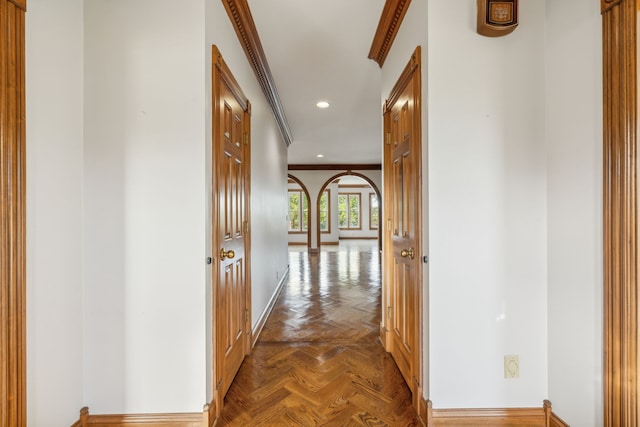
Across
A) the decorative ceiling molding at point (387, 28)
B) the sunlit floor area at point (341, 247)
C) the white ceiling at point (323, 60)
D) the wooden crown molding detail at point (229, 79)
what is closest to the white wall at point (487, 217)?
the decorative ceiling molding at point (387, 28)

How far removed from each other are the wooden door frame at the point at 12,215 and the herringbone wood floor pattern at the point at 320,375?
0.96m

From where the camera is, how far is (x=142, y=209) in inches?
64.5

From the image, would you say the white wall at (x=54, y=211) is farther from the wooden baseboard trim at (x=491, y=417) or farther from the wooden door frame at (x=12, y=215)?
the wooden baseboard trim at (x=491, y=417)

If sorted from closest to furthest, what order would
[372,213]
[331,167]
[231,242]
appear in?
1. [231,242]
2. [331,167]
3. [372,213]

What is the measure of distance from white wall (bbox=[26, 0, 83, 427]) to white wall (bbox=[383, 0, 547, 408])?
5.94ft

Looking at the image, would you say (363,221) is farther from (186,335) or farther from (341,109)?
(186,335)

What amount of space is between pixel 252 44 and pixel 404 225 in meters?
1.86

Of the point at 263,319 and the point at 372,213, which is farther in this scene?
the point at 372,213

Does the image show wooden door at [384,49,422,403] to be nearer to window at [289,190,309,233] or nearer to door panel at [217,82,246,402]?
door panel at [217,82,246,402]

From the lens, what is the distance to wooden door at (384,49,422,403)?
1.81 meters

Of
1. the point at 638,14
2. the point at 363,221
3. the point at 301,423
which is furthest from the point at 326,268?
the point at 363,221

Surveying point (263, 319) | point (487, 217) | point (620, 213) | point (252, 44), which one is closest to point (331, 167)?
point (263, 319)

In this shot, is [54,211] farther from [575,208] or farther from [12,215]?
[575,208]

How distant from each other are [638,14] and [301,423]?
2411 millimetres
